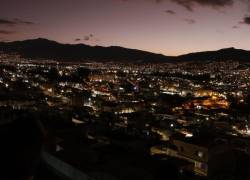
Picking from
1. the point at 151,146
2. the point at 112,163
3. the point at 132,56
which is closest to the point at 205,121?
the point at 151,146

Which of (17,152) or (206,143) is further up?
(206,143)

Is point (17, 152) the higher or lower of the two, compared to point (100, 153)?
lower

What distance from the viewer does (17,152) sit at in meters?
13.6

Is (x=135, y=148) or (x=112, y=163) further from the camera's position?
(x=135, y=148)

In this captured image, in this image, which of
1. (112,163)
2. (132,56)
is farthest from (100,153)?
(132,56)

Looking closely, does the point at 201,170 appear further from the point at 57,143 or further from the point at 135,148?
the point at 57,143

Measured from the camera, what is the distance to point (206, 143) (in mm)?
11867

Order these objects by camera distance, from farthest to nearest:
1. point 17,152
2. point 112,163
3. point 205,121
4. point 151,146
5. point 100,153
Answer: point 205,121 < point 17,152 < point 151,146 < point 100,153 < point 112,163

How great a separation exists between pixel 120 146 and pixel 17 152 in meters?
4.46

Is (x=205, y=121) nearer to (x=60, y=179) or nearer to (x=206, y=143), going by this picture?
(x=206, y=143)

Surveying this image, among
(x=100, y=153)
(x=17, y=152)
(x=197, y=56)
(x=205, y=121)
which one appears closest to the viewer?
(x=100, y=153)

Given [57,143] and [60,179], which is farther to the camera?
[57,143]

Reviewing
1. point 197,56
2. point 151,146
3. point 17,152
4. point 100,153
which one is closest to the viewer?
point 100,153

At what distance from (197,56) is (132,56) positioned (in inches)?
1263
